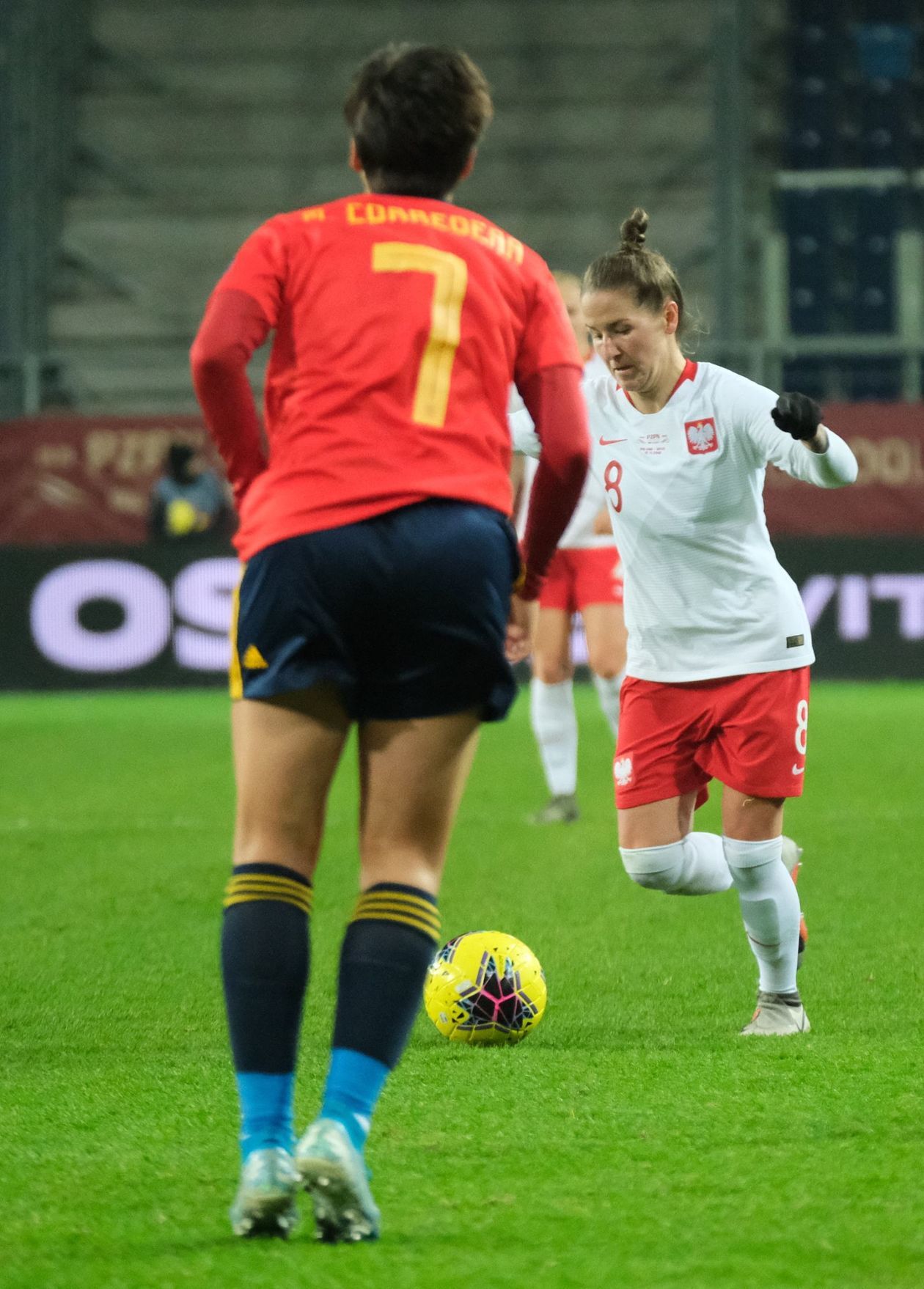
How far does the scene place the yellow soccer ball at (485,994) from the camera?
3908mm

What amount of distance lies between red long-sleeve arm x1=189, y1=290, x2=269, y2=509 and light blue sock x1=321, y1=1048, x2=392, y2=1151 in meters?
0.85

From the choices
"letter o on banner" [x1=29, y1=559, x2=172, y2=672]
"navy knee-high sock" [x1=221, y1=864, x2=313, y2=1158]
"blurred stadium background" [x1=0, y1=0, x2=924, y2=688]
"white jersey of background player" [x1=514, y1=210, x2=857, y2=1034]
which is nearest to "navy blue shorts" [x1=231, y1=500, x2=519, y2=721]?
"navy knee-high sock" [x1=221, y1=864, x2=313, y2=1158]

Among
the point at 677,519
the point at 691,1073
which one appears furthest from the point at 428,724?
the point at 677,519

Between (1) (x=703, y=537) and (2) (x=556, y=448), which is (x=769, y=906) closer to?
(1) (x=703, y=537)

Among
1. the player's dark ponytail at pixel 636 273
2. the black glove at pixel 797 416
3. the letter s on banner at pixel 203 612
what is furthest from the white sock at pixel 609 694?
the letter s on banner at pixel 203 612

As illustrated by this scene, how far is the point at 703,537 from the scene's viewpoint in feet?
13.2

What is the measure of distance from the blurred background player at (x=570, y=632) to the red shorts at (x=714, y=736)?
328 cm

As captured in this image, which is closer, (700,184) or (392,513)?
(392,513)

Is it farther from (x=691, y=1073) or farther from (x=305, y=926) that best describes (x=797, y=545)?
(x=305, y=926)

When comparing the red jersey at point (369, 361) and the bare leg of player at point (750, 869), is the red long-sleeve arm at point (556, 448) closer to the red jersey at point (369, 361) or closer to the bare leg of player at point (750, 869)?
the red jersey at point (369, 361)

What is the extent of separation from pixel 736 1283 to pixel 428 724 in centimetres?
84

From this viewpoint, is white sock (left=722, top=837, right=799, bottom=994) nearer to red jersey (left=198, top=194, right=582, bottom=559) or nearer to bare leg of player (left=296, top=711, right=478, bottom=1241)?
bare leg of player (left=296, top=711, right=478, bottom=1241)

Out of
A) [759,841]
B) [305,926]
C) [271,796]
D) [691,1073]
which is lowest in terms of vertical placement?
[691,1073]

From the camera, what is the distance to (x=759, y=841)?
3.88 metres
